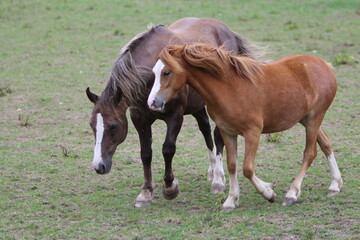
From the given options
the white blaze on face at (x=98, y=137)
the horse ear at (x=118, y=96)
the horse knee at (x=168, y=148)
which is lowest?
the horse knee at (x=168, y=148)

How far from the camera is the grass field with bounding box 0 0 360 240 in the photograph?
5.32 metres

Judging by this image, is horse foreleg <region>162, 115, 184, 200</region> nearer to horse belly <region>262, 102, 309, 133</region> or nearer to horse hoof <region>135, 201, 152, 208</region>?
horse hoof <region>135, 201, 152, 208</region>

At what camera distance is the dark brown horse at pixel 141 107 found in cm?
566

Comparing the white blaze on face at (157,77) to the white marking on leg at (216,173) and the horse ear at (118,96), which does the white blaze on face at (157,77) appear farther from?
the white marking on leg at (216,173)

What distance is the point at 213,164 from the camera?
277 inches

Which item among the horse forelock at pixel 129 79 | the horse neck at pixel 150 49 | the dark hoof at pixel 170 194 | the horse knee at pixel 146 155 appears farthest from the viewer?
the horse knee at pixel 146 155

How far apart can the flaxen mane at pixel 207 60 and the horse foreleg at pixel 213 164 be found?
4.62 ft

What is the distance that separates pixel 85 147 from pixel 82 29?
8151mm

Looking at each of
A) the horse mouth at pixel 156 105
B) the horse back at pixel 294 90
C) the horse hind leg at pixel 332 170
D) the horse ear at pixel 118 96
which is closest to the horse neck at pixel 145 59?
the horse ear at pixel 118 96

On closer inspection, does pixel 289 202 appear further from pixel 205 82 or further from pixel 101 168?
pixel 101 168

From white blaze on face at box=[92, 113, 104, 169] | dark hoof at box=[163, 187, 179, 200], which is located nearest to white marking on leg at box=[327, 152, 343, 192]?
dark hoof at box=[163, 187, 179, 200]

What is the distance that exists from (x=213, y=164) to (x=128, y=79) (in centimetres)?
189

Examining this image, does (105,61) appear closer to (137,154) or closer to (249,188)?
(137,154)

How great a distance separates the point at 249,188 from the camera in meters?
6.50
